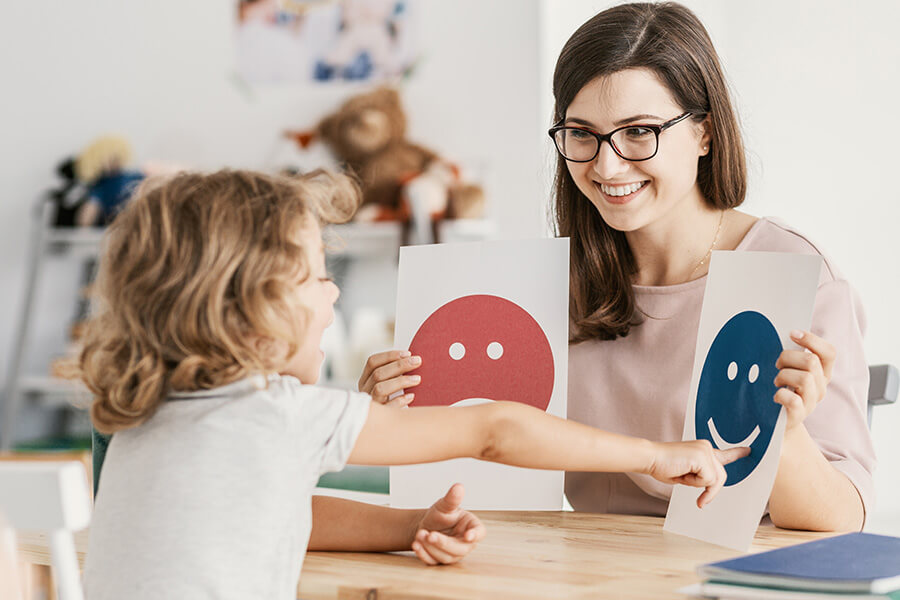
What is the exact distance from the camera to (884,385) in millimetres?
1292

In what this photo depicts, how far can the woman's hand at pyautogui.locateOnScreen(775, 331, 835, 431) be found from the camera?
0.87 meters

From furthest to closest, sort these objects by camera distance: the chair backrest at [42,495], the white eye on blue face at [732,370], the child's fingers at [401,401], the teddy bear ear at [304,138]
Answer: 1. the teddy bear ear at [304,138]
2. the child's fingers at [401,401]
3. the white eye on blue face at [732,370]
4. the chair backrest at [42,495]

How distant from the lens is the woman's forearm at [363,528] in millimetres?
934

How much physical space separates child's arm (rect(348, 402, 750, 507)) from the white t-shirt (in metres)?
0.02

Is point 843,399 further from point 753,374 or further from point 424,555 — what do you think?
point 424,555

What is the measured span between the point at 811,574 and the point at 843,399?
0.47 meters

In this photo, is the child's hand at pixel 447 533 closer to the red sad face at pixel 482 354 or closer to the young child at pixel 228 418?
the young child at pixel 228 418

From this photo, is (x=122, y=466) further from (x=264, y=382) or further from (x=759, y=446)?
(x=759, y=446)

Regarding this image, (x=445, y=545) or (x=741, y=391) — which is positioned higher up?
Answer: (x=741, y=391)

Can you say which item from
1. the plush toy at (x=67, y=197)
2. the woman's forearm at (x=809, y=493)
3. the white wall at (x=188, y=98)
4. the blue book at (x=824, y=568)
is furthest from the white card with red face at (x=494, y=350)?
the plush toy at (x=67, y=197)

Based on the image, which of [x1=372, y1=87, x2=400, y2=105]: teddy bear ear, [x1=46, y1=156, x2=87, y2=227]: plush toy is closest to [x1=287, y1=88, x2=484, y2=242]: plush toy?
[x1=372, y1=87, x2=400, y2=105]: teddy bear ear

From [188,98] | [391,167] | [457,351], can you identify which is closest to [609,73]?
[457,351]

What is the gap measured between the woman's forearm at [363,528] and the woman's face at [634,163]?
501 mm

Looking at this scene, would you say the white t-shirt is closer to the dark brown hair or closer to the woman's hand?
the woman's hand
